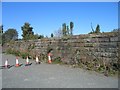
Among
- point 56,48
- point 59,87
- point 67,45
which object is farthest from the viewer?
point 56,48

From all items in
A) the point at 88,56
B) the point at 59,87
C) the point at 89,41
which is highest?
the point at 89,41

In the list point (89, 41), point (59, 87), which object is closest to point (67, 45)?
point (89, 41)

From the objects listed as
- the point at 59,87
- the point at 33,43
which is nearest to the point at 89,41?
the point at 59,87

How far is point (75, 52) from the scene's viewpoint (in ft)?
45.0

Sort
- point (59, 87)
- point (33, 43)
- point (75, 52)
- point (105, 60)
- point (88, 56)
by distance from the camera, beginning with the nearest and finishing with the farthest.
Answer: point (59, 87)
point (105, 60)
point (88, 56)
point (75, 52)
point (33, 43)

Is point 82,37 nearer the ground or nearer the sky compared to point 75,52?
nearer the sky

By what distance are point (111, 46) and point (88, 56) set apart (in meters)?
1.93

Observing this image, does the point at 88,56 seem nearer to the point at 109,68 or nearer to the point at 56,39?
the point at 109,68

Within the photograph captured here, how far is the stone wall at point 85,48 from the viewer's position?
35.2ft

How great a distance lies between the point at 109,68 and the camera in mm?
10414

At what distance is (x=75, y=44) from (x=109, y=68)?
12.7 feet

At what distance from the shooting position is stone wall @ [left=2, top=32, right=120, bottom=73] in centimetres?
1073

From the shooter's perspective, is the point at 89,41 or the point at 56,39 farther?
the point at 56,39

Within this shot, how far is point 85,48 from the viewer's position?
12.9 metres
